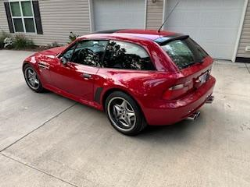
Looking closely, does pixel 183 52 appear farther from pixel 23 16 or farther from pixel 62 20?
pixel 23 16

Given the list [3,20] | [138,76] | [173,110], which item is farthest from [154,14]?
[3,20]

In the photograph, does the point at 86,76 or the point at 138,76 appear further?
the point at 86,76

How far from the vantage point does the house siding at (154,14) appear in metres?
7.22

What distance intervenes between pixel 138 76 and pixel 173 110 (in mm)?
621

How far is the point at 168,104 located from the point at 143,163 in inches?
30.7

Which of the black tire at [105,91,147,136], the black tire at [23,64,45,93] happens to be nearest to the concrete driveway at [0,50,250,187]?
the black tire at [105,91,147,136]

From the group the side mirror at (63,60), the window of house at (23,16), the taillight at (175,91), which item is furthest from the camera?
the window of house at (23,16)

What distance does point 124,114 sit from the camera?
2.99 meters

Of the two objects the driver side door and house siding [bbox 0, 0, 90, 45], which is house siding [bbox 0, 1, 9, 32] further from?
the driver side door

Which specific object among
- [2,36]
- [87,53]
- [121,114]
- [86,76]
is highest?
[87,53]

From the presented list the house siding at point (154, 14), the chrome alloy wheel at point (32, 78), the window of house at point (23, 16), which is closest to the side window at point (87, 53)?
the chrome alloy wheel at point (32, 78)

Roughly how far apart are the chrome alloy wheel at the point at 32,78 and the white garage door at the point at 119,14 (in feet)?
15.4

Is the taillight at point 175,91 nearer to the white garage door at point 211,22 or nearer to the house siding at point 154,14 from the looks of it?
the white garage door at point 211,22

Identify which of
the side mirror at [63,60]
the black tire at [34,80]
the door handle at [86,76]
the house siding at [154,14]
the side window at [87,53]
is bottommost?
the black tire at [34,80]
